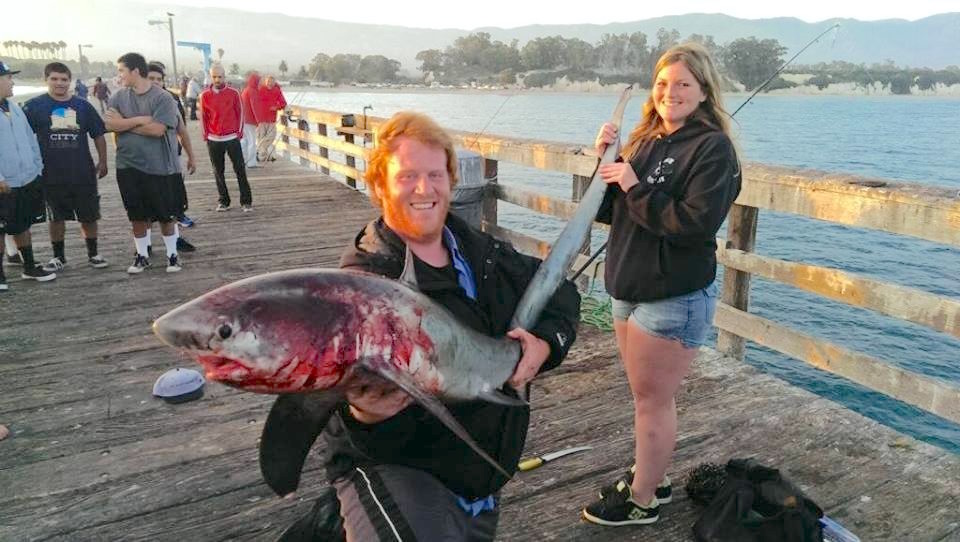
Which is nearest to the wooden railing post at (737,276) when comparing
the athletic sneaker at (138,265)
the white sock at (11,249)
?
the athletic sneaker at (138,265)

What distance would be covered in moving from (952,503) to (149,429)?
162 inches

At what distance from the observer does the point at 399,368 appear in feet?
5.59

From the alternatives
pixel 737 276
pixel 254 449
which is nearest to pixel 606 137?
pixel 737 276

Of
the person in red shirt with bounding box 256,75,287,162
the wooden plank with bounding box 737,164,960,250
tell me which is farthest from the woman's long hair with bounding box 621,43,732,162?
the person in red shirt with bounding box 256,75,287,162

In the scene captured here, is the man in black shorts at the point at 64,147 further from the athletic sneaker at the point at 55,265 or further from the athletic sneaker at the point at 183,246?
the athletic sneaker at the point at 183,246

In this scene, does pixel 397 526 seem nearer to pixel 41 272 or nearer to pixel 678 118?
pixel 678 118

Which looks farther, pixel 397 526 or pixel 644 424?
pixel 644 424

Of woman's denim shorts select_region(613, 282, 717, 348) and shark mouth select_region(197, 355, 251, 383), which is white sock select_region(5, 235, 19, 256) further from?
woman's denim shorts select_region(613, 282, 717, 348)

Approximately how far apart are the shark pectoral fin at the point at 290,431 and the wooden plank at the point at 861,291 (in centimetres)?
300

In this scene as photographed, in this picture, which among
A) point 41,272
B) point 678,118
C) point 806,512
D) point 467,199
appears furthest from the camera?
point 41,272

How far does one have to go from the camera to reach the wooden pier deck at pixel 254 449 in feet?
9.45

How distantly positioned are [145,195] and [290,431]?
571cm

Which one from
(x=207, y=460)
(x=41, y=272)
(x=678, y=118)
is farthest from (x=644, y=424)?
(x=41, y=272)

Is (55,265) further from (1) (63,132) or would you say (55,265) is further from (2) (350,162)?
(2) (350,162)
